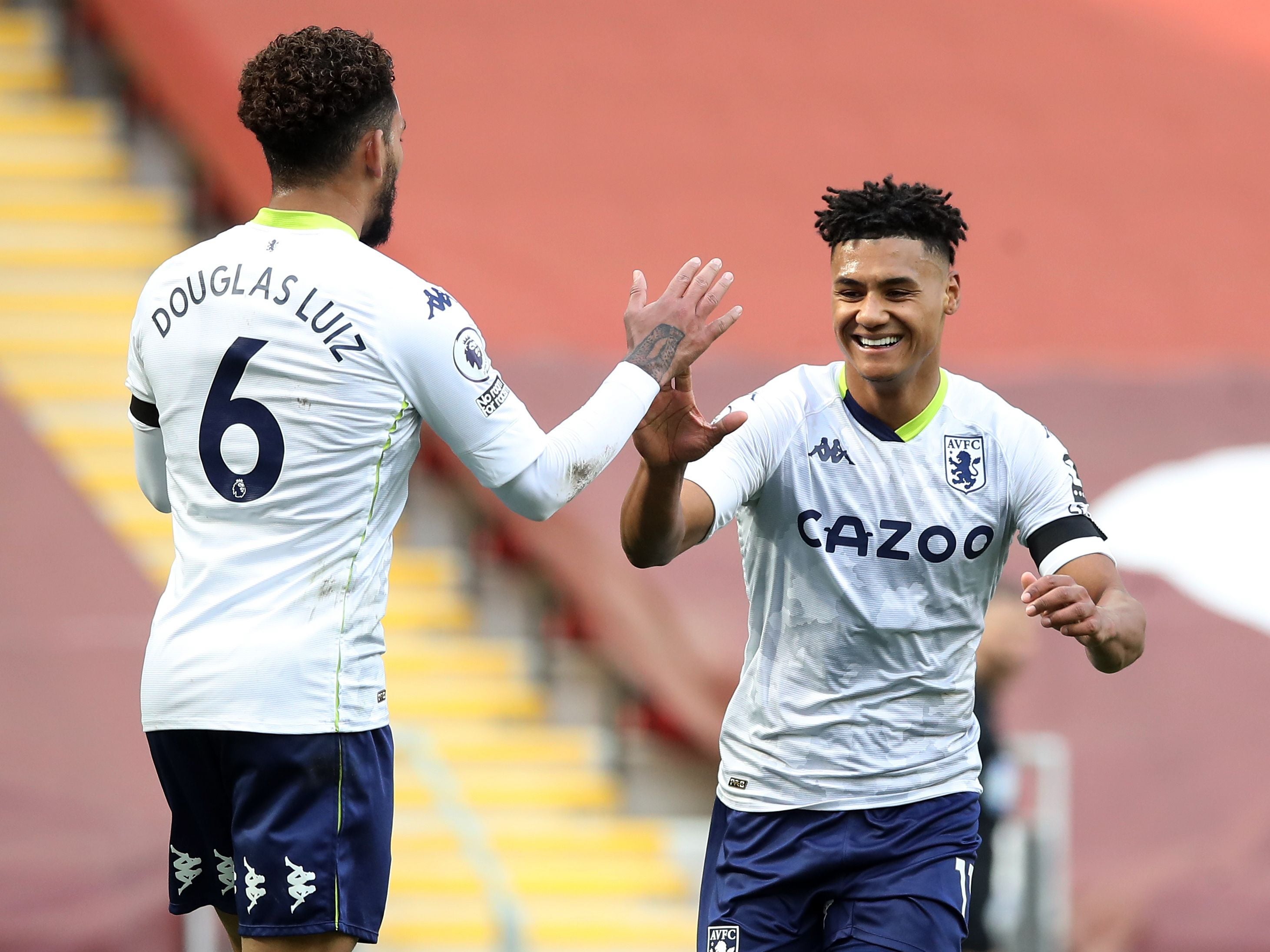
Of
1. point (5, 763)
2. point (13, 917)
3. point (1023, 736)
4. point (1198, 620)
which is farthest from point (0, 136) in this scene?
point (1198, 620)

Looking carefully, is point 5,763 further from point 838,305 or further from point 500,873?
point 838,305

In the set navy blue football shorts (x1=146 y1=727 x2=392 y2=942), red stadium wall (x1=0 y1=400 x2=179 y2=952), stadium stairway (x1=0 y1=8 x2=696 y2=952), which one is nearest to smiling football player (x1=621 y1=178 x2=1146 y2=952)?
navy blue football shorts (x1=146 y1=727 x2=392 y2=942)

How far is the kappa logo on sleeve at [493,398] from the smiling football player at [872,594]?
57cm

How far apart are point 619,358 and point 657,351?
637 centimetres

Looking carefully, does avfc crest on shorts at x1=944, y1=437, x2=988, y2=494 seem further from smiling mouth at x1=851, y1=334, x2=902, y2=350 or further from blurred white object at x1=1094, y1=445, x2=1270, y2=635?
blurred white object at x1=1094, y1=445, x2=1270, y2=635

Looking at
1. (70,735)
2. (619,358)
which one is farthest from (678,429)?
(619,358)

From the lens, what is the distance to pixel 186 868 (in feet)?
9.11

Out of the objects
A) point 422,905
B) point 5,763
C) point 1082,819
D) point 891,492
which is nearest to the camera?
point 891,492

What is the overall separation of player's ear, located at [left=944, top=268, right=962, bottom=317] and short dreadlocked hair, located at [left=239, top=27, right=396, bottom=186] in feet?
4.34

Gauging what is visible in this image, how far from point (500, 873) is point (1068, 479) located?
4.16 metres

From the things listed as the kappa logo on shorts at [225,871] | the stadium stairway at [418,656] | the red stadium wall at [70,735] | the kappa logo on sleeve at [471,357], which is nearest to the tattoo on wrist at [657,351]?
the kappa logo on sleeve at [471,357]

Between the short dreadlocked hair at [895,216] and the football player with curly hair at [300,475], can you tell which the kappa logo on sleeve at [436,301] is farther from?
the short dreadlocked hair at [895,216]

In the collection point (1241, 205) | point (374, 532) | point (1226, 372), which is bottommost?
point (374, 532)

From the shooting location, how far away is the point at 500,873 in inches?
269
